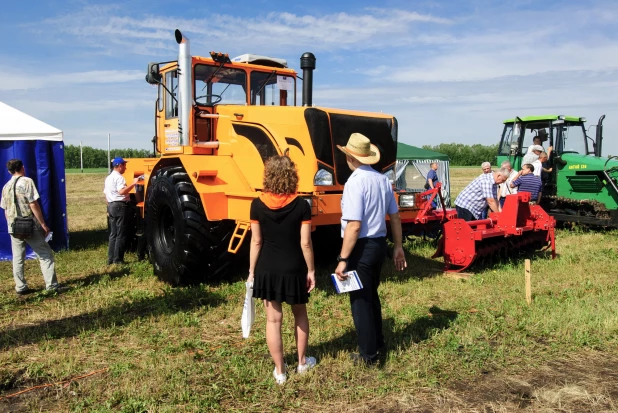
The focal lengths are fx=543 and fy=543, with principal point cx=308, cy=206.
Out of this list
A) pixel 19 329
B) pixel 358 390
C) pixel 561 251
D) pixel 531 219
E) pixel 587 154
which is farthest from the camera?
pixel 587 154

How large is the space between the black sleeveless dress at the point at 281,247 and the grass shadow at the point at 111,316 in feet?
7.27

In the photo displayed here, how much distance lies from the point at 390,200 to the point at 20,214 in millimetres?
4641

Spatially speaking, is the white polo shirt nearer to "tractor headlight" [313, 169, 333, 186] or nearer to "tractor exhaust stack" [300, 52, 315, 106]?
"tractor exhaust stack" [300, 52, 315, 106]

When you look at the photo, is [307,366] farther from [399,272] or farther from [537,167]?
[537,167]

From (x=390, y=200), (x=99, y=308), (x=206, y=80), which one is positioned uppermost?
(x=206, y=80)

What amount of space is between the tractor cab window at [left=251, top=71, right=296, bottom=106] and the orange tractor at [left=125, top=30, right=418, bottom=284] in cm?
1

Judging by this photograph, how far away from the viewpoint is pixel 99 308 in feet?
19.0

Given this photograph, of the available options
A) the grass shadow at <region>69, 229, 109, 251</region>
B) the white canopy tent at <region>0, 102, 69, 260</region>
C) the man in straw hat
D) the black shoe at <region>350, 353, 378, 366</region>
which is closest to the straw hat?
the man in straw hat

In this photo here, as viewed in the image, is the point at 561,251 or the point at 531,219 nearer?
the point at 531,219

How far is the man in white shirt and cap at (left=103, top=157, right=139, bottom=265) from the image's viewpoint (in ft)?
26.4

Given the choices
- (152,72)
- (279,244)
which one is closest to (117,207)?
(152,72)

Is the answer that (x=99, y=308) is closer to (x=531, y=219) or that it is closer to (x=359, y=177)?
(x=359, y=177)

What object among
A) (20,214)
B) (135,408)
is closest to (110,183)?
(20,214)

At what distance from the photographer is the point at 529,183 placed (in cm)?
1011
